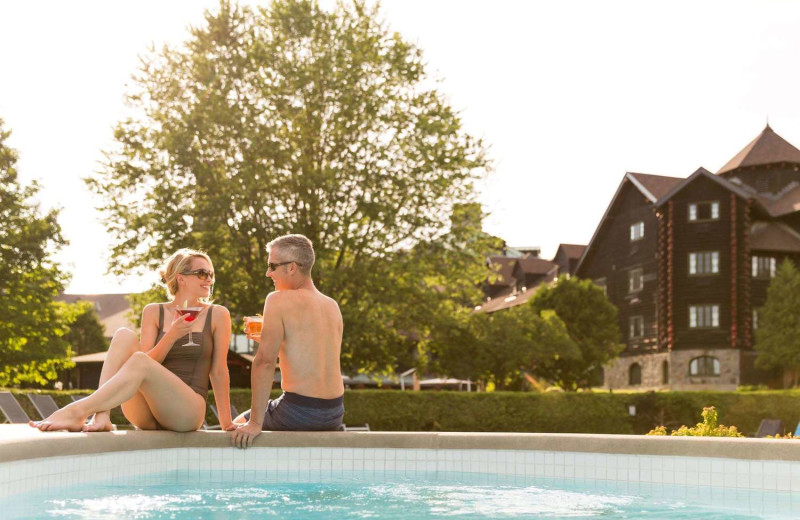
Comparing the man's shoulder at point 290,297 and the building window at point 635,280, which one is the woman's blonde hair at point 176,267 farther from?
the building window at point 635,280

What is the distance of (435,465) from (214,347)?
2.02 metres

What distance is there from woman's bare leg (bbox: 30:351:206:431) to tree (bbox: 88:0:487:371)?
18.1m

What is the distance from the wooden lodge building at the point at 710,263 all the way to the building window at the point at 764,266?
0.05 metres

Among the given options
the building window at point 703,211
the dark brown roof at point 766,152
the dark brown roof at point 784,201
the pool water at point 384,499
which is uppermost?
the dark brown roof at point 766,152

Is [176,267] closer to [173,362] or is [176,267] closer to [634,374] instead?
[173,362]

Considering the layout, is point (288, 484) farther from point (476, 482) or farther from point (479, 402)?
point (479, 402)

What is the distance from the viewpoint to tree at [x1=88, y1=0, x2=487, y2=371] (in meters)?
25.5

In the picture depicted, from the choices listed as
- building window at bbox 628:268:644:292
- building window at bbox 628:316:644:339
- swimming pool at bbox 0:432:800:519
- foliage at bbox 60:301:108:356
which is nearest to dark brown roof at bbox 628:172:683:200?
building window at bbox 628:268:644:292

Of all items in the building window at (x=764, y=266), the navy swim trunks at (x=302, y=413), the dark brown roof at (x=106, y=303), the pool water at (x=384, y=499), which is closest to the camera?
the pool water at (x=384, y=499)

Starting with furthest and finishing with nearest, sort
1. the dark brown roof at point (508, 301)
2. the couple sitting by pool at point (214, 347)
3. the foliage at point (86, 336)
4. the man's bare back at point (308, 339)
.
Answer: the dark brown roof at point (508, 301), the foliage at point (86, 336), the man's bare back at point (308, 339), the couple sitting by pool at point (214, 347)

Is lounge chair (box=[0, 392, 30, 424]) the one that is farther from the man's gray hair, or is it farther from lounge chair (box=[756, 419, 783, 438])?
lounge chair (box=[756, 419, 783, 438])

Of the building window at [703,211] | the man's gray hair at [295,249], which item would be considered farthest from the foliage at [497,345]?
the man's gray hair at [295,249]

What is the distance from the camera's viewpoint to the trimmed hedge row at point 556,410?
25.5m

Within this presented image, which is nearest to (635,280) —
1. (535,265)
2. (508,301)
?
(508,301)
